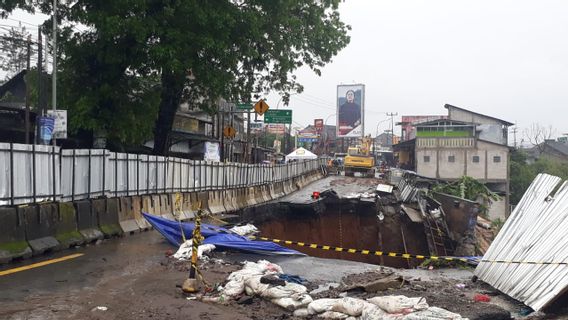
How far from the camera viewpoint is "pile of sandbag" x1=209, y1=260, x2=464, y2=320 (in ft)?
19.2

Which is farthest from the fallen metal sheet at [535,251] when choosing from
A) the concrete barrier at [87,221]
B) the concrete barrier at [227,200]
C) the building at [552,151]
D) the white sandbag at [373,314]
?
the building at [552,151]

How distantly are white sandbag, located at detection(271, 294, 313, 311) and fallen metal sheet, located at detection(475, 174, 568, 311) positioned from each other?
112 inches

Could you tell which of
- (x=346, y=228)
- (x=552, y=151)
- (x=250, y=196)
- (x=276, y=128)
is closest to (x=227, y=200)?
(x=250, y=196)

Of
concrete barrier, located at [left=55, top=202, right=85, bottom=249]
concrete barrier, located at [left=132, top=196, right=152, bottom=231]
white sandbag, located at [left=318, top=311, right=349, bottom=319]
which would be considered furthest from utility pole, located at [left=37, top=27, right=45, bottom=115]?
white sandbag, located at [left=318, top=311, right=349, bottom=319]

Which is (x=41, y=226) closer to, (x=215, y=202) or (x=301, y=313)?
(x=301, y=313)

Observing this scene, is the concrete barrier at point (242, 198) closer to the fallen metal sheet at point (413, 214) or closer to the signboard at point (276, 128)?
the fallen metal sheet at point (413, 214)

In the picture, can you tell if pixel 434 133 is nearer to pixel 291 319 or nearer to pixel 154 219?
pixel 154 219

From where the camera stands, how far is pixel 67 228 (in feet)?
36.4

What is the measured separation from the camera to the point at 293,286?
715cm

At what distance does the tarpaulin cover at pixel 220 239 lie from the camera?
1112cm

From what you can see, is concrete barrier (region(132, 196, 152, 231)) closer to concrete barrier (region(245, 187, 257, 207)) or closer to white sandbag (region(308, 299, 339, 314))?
white sandbag (region(308, 299, 339, 314))

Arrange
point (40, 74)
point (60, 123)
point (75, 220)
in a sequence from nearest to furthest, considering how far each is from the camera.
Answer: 1. point (75, 220)
2. point (60, 123)
3. point (40, 74)

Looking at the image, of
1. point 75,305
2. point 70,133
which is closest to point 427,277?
point 75,305

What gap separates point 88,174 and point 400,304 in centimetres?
920
